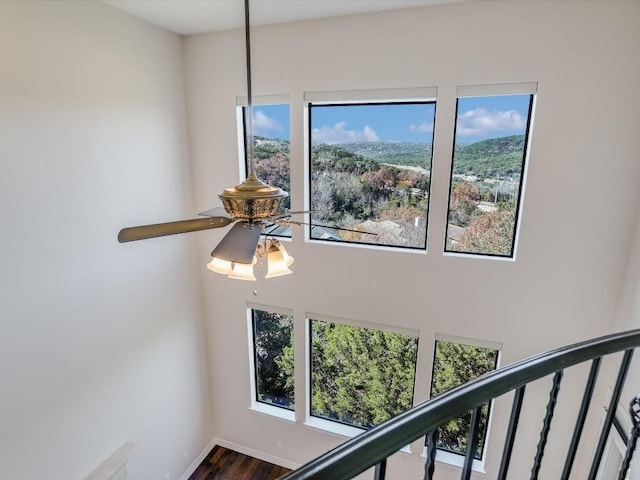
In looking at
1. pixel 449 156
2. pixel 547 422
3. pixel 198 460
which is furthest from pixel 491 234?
pixel 198 460

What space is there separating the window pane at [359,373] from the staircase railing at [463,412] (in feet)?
8.71

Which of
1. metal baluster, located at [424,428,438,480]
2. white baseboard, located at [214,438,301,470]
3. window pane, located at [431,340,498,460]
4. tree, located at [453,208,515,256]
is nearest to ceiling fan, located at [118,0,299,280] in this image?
metal baluster, located at [424,428,438,480]

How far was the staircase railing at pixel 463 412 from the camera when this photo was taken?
2.27ft

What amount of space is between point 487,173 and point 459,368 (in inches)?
76.7

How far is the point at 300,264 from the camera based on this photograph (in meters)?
3.93

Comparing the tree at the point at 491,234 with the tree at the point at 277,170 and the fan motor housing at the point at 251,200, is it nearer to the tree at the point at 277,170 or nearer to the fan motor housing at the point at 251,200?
the tree at the point at 277,170

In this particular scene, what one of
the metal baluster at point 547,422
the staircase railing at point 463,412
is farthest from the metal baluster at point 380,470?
the metal baluster at point 547,422

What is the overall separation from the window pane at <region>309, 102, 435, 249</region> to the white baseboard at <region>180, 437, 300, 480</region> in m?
2.88

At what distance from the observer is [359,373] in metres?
4.14

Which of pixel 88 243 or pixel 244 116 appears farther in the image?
pixel 244 116

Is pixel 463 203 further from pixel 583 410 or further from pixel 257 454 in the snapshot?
pixel 257 454

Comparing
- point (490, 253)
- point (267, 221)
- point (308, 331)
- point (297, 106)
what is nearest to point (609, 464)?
point (490, 253)

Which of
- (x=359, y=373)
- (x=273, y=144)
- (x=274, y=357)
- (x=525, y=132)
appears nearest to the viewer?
(x=525, y=132)

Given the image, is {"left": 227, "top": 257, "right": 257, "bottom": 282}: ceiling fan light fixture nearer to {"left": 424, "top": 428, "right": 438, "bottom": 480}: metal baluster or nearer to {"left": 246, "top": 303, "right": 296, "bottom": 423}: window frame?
{"left": 424, "top": 428, "right": 438, "bottom": 480}: metal baluster
